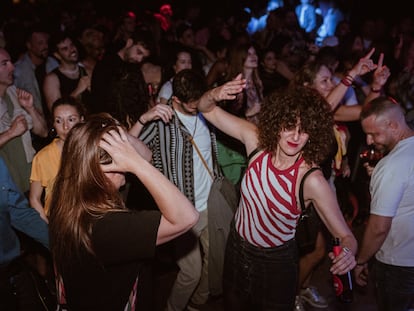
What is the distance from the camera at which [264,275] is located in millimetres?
2398

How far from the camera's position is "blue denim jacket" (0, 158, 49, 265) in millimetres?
2234

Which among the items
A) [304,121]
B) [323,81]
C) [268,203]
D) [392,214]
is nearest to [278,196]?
[268,203]

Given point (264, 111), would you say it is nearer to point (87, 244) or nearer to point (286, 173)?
point (286, 173)

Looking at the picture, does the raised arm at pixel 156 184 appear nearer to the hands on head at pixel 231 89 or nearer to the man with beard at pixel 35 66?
the hands on head at pixel 231 89

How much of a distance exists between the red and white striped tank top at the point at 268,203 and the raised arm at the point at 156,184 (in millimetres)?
813

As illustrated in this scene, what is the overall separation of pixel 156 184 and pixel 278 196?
95 centimetres

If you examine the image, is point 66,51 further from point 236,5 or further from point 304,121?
point 236,5

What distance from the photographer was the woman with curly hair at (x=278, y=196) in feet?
7.57

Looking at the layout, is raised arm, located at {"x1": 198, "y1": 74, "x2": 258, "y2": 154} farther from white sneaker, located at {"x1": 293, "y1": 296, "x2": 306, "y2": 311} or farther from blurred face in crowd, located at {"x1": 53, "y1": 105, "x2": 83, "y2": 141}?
white sneaker, located at {"x1": 293, "y1": 296, "x2": 306, "y2": 311}

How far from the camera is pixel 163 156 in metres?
3.17

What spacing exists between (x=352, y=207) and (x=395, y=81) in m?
1.53

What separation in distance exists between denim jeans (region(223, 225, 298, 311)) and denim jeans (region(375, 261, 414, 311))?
1.67ft

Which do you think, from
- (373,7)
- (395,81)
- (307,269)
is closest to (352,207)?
(307,269)

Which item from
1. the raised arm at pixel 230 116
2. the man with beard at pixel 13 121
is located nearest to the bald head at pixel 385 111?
the raised arm at pixel 230 116
